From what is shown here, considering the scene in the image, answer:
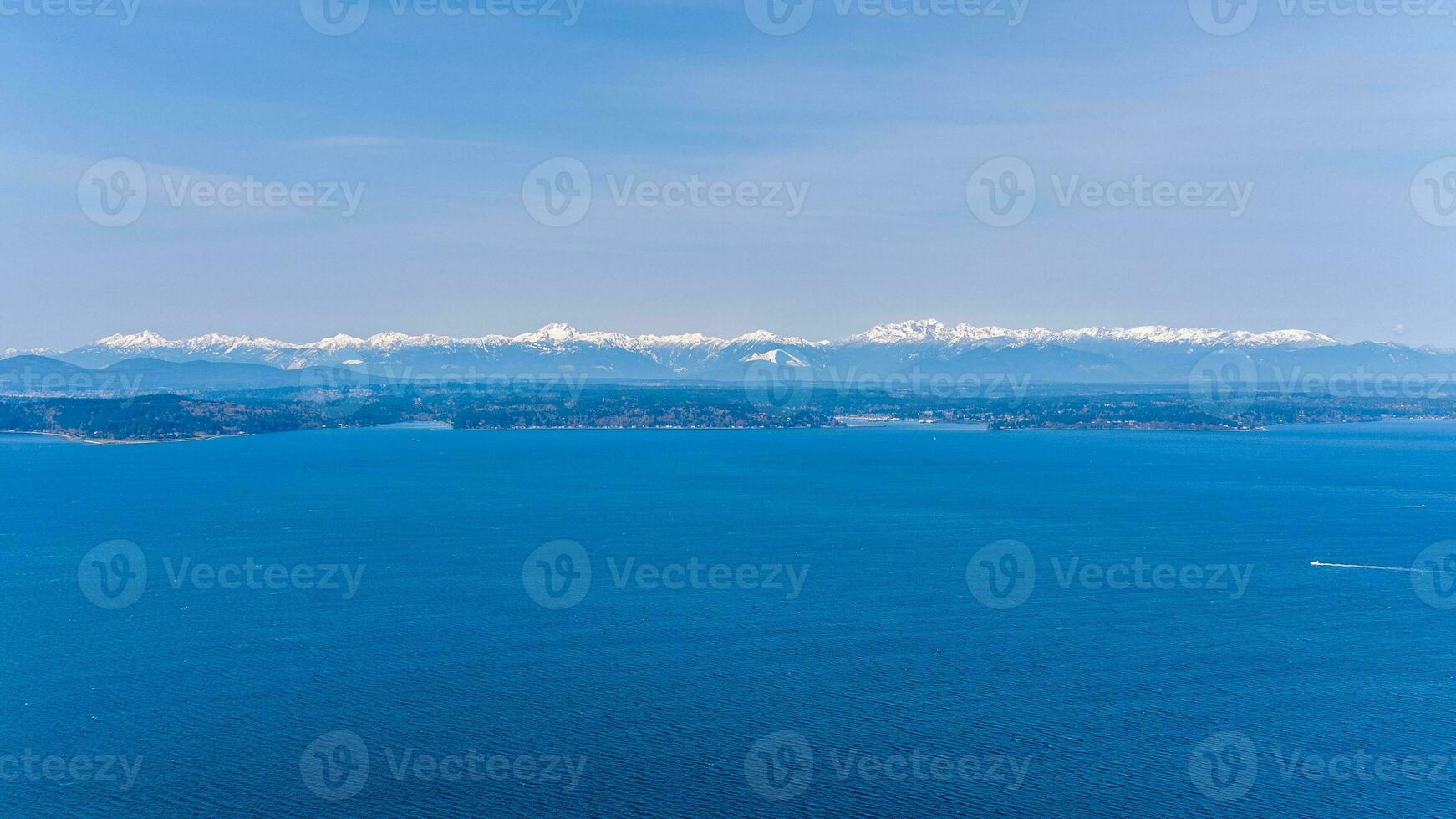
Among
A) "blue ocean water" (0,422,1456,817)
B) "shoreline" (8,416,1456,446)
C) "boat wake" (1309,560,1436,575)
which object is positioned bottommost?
"blue ocean water" (0,422,1456,817)

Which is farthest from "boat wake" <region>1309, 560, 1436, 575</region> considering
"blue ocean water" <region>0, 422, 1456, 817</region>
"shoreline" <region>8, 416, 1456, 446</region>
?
"shoreline" <region>8, 416, 1456, 446</region>

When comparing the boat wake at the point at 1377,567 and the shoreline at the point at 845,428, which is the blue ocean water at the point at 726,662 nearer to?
the boat wake at the point at 1377,567

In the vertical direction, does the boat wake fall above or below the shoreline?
below

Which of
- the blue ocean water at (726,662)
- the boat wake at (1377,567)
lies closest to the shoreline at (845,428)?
the blue ocean water at (726,662)

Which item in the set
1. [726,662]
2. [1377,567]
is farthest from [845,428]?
[726,662]

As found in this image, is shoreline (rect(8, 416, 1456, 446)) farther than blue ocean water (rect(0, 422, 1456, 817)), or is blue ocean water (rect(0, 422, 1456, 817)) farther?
shoreline (rect(8, 416, 1456, 446))

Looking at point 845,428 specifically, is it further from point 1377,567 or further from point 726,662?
point 726,662

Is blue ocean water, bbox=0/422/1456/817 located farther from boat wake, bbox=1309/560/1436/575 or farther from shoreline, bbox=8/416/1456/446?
shoreline, bbox=8/416/1456/446

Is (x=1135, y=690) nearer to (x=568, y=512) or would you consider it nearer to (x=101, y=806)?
(x=101, y=806)

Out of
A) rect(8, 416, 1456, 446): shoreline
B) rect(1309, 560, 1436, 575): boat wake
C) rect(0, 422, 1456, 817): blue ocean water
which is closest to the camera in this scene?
rect(0, 422, 1456, 817): blue ocean water
